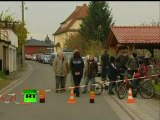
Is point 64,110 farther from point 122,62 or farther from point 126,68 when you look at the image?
point 122,62

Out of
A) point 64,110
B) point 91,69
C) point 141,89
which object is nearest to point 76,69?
point 91,69

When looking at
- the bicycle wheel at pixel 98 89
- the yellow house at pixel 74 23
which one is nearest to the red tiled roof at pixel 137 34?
the bicycle wheel at pixel 98 89

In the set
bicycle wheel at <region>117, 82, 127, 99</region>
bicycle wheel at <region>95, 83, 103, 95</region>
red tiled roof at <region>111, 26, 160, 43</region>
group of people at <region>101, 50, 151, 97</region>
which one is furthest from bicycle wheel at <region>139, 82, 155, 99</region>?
red tiled roof at <region>111, 26, 160, 43</region>

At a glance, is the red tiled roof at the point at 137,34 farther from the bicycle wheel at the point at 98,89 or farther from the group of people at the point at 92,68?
the bicycle wheel at the point at 98,89

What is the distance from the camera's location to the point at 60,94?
65.5 feet

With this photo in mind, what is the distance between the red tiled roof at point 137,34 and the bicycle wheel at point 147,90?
24.4 ft

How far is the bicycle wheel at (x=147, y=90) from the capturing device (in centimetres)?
1747

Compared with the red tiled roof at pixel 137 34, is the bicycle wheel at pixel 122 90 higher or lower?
lower

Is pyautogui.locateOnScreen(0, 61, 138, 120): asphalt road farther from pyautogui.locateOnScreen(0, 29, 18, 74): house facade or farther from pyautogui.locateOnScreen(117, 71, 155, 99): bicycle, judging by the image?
pyautogui.locateOnScreen(0, 29, 18, 74): house facade

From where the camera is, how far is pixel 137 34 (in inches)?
1065

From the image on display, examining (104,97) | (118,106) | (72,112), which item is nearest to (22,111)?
(72,112)

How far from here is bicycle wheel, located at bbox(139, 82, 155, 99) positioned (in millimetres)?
17469

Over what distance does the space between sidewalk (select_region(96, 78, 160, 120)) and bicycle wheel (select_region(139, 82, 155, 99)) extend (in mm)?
208

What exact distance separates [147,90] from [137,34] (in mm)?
9789
